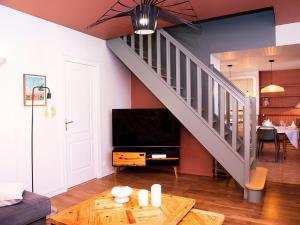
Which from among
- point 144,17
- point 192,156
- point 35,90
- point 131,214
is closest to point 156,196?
point 131,214

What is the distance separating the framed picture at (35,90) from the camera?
336 cm

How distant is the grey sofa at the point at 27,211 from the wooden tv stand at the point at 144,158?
2184 mm

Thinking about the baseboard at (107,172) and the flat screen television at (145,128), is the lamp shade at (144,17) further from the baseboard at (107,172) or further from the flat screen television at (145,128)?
the baseboard at (107,172)

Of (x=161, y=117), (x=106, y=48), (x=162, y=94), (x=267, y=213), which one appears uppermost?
(x=106, y=48)

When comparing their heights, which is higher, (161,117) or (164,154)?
(161,117)

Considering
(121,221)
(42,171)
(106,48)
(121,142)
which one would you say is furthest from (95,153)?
(121,221)

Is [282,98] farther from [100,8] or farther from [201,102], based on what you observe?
[100,8]

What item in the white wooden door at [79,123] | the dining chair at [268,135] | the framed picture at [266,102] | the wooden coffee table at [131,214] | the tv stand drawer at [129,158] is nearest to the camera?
the wooden coffee table at [131,214]

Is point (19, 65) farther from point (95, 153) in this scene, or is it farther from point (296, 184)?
point (296, 184)

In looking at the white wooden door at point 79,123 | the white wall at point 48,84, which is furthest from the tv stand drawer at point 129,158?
the white wall at point 48,84

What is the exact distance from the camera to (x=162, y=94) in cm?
412

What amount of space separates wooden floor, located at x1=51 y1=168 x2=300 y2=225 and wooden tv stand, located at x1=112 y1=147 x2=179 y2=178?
24 cm

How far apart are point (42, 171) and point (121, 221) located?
207 cm

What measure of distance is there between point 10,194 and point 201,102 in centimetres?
283
